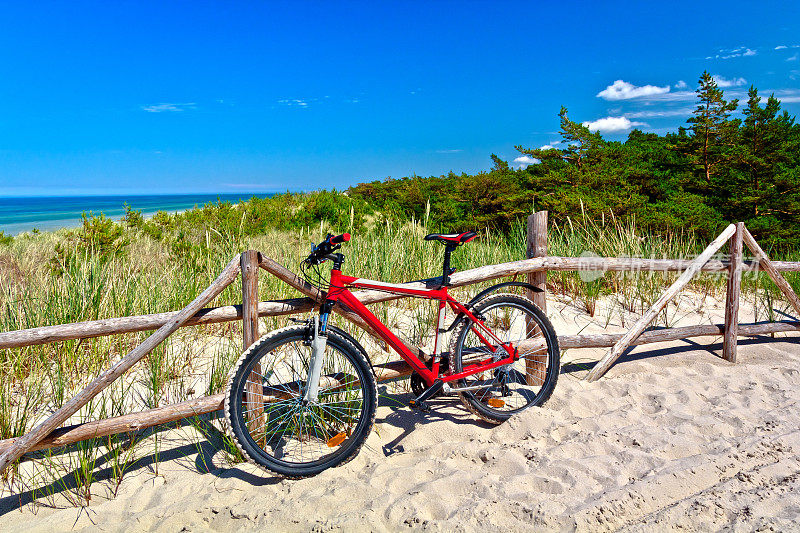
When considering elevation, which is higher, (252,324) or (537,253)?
(537,253)

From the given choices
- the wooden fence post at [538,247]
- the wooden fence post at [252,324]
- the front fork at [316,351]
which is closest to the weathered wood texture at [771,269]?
the wooden fence post at [538,247]

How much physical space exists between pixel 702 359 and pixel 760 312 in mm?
2256

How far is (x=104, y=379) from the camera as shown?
109 inches

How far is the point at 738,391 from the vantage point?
148 inches

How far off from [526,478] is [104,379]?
248cm

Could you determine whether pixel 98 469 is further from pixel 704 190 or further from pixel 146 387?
pixel 704 190

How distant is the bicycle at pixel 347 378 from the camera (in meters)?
2.78

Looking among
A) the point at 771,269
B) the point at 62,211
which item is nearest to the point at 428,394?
the point at 771,269

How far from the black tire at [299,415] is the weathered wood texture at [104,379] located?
0.53 m

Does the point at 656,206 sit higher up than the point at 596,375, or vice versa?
the point at 656,206

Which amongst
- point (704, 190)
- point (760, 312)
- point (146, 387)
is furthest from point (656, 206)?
point (146, 387)

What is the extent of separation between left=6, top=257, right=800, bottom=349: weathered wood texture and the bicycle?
0.22 m

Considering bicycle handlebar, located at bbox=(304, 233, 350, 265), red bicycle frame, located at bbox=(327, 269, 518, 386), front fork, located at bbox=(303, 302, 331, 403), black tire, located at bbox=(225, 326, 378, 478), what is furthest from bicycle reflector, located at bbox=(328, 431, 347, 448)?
bicycle handlebar, located at bbox=(304, 233, 350, 265)

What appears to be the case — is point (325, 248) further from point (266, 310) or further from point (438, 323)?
point (438, 323)
